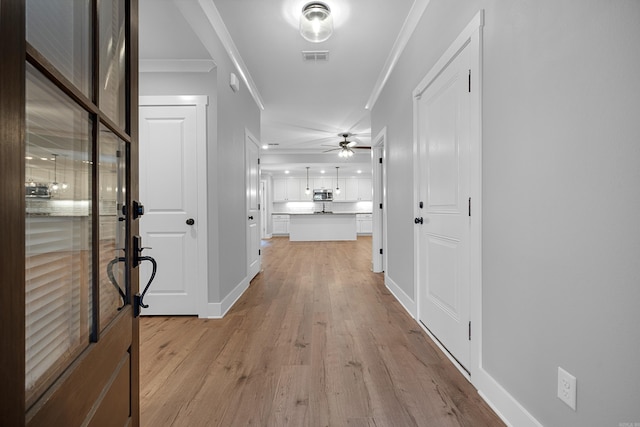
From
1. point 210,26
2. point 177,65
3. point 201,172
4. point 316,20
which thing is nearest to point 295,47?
point 316,20


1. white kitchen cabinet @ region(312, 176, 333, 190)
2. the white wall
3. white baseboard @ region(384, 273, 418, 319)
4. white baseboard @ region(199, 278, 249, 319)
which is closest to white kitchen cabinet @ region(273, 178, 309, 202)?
white kitchen cabinet @ region(312, 176, 333, 190)

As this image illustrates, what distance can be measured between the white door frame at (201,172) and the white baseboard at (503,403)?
7.36ft

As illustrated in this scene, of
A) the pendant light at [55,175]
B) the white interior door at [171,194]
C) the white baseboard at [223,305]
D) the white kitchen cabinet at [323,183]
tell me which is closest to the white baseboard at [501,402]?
the pendant light at [55,175]

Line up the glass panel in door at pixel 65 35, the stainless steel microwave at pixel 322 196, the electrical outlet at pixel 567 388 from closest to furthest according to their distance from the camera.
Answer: the glass panel in door at pixel 65 35 → the electrical outlet at pixel 567 388 → the stainless steel microwave at pixel 322 196

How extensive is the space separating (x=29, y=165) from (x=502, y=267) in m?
1.69

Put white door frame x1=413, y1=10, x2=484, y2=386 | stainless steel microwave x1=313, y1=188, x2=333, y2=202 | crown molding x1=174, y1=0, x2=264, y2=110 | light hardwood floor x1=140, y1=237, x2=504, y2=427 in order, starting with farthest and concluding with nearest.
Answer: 1. stainless steel microwave x1=313, y1=188, x2=333, y2=202
2. crown molding x1=174, y1=0, x2=264, y2=110
3. white door frame x1=413, y1=10, x2=484, y2=386
4. light hardwood floor x1=140, y1=237, x2=504, y2=427

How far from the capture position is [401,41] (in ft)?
9.45

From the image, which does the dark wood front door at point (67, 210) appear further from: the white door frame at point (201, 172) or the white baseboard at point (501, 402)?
the white door frame at point (201, 172)

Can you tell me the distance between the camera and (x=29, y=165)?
533 mm

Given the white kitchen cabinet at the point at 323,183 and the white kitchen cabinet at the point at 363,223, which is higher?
the white kitchen cabinet at the point at 323,183

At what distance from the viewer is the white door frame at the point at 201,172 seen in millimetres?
2744

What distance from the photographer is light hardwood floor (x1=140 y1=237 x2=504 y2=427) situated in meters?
1.45

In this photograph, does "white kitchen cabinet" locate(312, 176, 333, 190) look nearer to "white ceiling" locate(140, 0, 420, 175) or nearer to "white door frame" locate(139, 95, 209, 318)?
"white ceiling" locate(140, 0, 420, 175)

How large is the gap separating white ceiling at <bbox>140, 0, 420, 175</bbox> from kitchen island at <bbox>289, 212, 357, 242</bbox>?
4.03m
